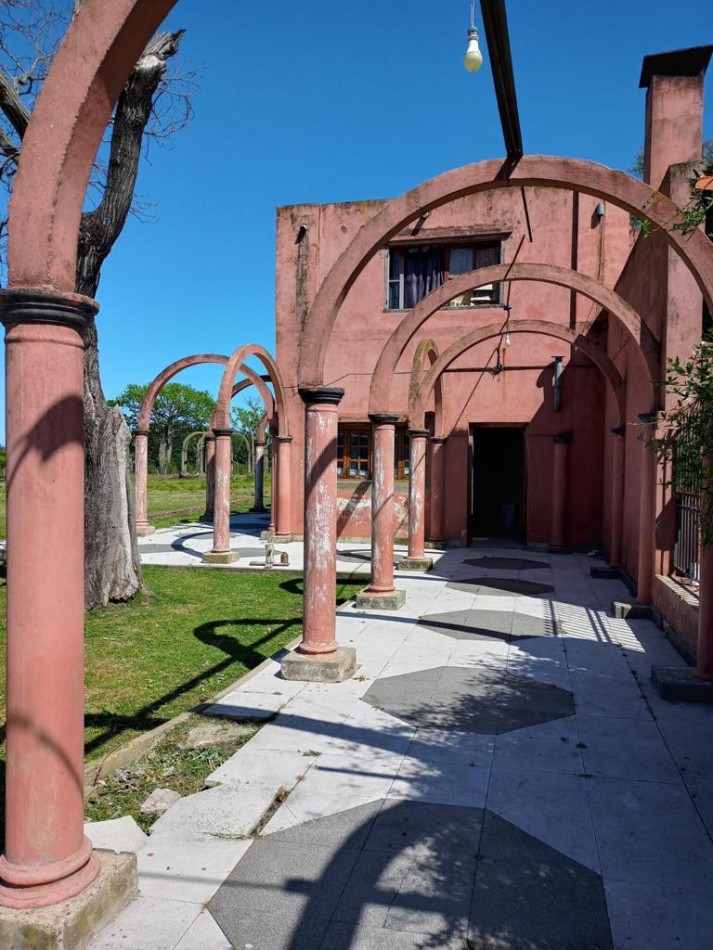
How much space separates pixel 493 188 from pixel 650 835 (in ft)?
16.5

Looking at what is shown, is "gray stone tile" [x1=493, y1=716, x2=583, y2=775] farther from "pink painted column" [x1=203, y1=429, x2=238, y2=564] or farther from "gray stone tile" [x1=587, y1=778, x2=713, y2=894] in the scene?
"pink painted column" [x1=203, y1=429, x2=238, y2=564]

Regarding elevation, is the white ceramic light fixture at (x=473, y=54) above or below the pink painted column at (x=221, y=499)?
above

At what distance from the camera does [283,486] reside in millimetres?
16766

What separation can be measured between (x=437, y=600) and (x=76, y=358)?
25.0ft

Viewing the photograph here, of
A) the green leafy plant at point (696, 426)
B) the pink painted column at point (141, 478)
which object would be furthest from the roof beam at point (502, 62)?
the pink painted column at point (141, 478)

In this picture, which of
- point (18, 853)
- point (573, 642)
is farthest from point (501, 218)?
point (18, 853)

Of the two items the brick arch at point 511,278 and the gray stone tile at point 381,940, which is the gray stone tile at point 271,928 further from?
the brick arch at point 511,278

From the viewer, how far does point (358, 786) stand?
4027 millimetres

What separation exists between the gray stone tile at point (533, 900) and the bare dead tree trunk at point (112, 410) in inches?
280

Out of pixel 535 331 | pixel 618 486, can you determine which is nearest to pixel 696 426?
pixel 618 486

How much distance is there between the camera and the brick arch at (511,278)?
28.0ft

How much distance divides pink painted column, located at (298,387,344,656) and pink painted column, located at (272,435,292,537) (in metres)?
10.7

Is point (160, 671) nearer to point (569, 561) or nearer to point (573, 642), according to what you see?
point (573, 642)

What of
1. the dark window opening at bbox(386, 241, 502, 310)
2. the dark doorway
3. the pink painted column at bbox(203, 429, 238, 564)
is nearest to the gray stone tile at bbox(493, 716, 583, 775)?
the pink painted column at bbox(203, 429, 238, 564)
